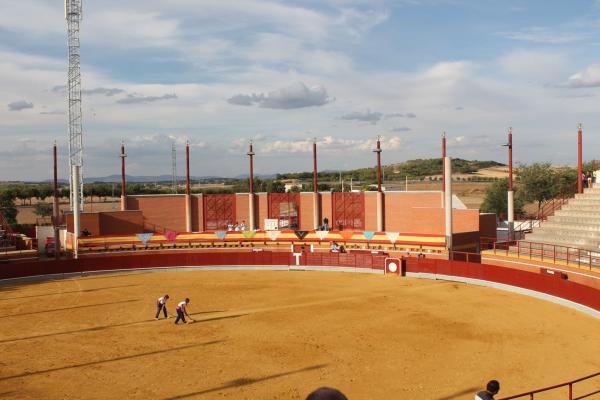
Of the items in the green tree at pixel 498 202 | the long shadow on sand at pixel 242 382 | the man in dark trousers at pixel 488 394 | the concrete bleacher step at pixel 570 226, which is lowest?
the long shadow on sand at pixel 242 382

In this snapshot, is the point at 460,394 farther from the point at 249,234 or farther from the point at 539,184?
the point at 539,184

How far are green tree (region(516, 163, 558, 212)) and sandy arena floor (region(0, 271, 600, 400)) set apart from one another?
135 feet

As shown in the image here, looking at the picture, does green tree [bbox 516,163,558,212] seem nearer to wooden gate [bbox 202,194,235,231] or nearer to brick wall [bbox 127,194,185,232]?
wooden gate [bbox 202,194,235,231]

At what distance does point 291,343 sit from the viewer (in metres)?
19.7

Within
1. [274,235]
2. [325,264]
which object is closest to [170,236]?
[274,235]

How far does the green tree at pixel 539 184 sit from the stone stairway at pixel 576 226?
2948cm

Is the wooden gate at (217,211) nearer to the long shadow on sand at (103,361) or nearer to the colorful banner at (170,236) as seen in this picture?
the colorful banner at (170,236)

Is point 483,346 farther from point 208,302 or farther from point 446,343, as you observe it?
point 208,302

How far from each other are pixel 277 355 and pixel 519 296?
1551cm

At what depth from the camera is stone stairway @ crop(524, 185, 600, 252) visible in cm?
3142

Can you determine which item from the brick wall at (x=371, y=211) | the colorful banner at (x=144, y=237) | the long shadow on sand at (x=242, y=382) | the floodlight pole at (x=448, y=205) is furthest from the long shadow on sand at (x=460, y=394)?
the colorful banner at (x=144, y=237)

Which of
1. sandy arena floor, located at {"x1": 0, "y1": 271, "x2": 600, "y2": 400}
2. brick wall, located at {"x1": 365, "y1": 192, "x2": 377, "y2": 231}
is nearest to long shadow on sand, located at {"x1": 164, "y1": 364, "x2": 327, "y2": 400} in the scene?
sandy arena floor, located at {"x1": 0, "y1": 271, "x2": 600, "y2": 400}

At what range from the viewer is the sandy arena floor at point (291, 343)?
50.6 feet

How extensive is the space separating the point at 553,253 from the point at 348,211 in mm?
22286
